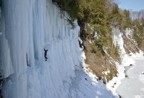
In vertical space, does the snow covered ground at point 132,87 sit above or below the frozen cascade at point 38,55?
above

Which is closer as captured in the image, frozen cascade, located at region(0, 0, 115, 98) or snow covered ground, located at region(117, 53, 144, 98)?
frozen cascade, located at region(0, 0, 115, 98)

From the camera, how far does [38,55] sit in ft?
50.4

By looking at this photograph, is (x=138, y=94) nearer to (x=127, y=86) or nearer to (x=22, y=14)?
(x=127, y=86)

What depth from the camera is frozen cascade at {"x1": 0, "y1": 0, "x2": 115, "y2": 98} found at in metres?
11.1

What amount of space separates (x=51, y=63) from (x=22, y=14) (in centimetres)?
644

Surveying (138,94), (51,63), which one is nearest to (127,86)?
(138,94)

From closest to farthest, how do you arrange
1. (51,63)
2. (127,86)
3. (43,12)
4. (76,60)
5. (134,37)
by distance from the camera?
(43,12) < (51,63) < (76,60) < (127,86) < (134,37)

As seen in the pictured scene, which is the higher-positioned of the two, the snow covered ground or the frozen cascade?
the snow covered ground

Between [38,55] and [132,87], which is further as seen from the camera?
[132,87]

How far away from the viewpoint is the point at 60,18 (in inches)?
874

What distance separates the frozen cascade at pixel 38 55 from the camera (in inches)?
437

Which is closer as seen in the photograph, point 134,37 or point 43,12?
point 43,12

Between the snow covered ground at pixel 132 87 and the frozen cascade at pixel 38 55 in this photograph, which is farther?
the snow covered ground at pixel 132 87

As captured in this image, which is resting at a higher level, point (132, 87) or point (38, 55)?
point (132, 87)
